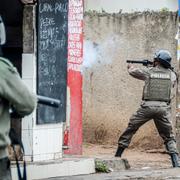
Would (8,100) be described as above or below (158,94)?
above

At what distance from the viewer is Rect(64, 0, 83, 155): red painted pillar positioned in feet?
32.0

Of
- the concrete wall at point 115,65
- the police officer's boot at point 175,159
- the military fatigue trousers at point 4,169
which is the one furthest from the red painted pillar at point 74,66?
the military fatigue trousers at point 4,169

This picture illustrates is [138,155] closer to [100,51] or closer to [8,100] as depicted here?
[100,51]

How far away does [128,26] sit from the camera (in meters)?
12.7

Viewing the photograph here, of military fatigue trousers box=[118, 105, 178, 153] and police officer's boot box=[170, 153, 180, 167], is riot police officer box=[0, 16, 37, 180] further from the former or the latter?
police officer's boot box=[170, 153, 180, 167]

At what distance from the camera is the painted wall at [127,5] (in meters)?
14.8

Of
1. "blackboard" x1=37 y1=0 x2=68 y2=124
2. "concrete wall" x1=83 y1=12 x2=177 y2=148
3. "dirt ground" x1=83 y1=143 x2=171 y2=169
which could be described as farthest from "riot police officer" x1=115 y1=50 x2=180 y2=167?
"concrete wall" x1=83 y1=12 x2=177 y2=148

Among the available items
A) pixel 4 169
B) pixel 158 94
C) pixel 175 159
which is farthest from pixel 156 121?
pixel 4 169

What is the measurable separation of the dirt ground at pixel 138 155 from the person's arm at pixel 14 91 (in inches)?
252

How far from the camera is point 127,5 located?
15016mm

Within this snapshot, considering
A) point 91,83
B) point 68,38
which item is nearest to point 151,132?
point 91,83

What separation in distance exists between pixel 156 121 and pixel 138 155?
6.66ft

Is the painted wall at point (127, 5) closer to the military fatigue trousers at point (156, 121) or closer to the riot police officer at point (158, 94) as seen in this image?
the riot police officer at point (158, 94)

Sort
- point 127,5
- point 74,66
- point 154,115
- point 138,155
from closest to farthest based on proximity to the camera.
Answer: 1. point 74,66
2. point 154,115
3. point 138,155
4. point 127,5
